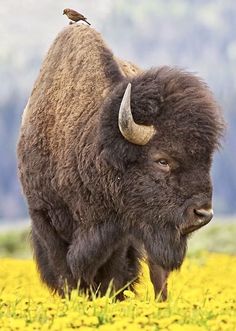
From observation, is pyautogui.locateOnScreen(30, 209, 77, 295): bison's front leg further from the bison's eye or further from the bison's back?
the bison's eye

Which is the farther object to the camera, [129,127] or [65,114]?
[65,114]

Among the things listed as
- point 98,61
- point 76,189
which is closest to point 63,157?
point 76,189

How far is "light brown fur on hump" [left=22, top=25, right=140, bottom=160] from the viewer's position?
8750mm

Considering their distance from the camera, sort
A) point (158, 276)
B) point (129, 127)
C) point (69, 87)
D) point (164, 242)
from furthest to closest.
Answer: point (158, 276), point (69, 87), point (164, 242), point (129, 127)

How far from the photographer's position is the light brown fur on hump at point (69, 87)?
8.75 metres

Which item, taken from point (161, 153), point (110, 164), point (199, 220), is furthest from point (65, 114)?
point (199, 220)

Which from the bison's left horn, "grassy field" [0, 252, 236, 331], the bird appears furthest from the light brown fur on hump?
"grassy field" [0, 252, 236, 331]

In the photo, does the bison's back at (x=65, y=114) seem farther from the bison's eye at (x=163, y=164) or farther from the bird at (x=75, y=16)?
the bison's eye at (x=163, y=164)

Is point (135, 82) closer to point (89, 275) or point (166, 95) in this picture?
point (166, 95)

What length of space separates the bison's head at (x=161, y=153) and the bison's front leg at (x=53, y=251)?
81 centimetres

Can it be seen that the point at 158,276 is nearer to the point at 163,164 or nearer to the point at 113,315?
the point at 163,164

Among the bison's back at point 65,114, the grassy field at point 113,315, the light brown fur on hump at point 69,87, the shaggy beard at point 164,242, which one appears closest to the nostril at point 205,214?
the shaggy beard at point 164,242

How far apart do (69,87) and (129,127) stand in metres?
1.27

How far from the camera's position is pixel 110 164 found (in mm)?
8195
